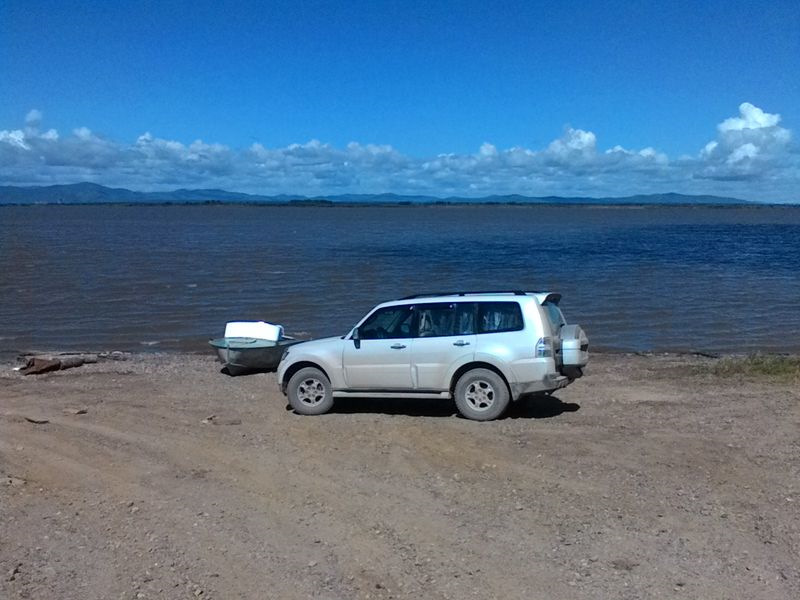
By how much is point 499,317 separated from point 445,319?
743 mm

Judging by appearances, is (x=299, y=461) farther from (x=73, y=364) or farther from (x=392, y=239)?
Result: (x=392, y=239)

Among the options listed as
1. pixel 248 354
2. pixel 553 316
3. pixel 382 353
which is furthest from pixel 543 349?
pixel 248 354

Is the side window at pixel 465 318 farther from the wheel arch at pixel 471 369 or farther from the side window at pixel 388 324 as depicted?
the side window at pixel 388 324

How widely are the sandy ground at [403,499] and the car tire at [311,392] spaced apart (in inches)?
10.4

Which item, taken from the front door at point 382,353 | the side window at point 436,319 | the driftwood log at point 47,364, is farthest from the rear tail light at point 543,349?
the driftwood log at point 47,364

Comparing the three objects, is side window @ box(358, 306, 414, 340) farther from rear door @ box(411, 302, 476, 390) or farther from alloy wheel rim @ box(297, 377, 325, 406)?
alloy wheel rim @ box(297, 377, 325, 406)

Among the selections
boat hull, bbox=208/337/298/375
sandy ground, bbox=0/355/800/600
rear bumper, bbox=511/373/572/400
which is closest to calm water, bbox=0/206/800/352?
boat hull, bbox=208/337/298/375

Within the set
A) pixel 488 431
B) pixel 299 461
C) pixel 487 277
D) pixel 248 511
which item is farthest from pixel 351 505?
pixel 487 277

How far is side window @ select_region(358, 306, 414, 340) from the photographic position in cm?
1170

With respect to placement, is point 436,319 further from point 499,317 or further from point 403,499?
point 403,499

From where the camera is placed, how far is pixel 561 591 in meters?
6.16

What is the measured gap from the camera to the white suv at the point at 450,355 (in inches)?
433

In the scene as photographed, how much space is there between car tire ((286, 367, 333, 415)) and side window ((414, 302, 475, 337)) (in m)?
1.53

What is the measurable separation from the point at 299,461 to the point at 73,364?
9468mm
